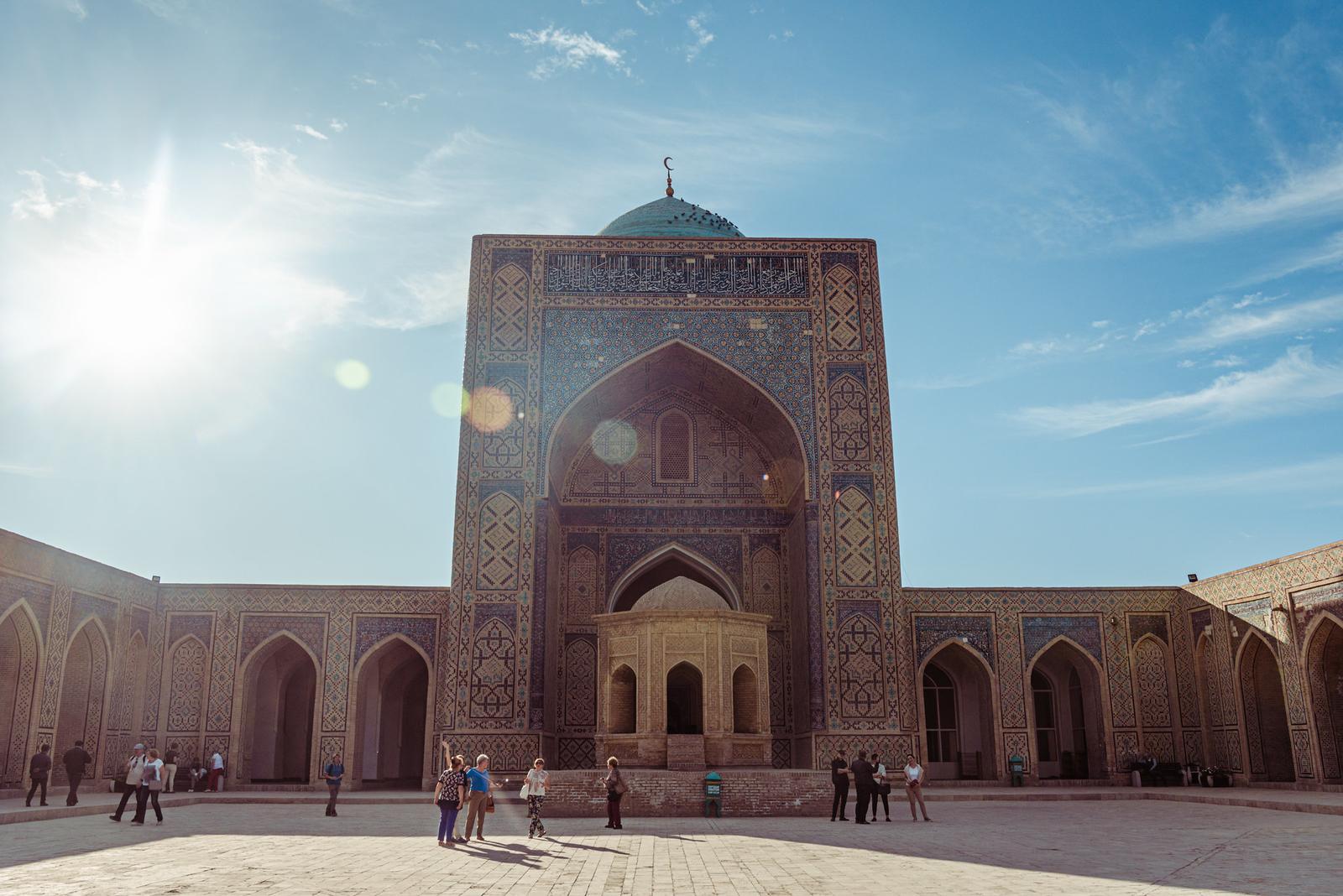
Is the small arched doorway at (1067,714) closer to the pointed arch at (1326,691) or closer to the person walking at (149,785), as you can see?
the pointed arch at (1326,691)

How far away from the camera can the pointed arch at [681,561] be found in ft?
57.4

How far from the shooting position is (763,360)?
16.5 m

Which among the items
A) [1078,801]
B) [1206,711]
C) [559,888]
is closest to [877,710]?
[1078,801]

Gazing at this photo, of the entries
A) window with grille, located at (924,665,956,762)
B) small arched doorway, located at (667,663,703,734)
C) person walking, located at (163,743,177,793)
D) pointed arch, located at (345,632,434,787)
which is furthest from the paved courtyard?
window with grille, located at (924,665,956,762)

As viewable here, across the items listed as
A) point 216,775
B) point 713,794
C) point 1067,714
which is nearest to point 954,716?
point 1067,714

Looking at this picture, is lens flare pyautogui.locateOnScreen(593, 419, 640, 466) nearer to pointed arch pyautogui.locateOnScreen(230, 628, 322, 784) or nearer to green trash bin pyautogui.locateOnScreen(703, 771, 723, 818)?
pointed arch pyautogui.locateOnScreen(230, 628, 322, 784)

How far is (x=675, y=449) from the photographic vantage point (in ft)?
59.7

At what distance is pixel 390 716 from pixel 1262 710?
13700mm

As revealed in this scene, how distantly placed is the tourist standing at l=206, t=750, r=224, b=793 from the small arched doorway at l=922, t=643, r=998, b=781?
10.6 metres

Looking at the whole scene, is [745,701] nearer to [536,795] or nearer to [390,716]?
[536,795]

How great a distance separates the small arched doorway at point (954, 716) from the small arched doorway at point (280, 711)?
32.6ft

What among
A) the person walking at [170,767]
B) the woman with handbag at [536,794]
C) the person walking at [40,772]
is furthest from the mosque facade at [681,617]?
the woman with handbag at [536,794]

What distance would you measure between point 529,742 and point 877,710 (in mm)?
4613

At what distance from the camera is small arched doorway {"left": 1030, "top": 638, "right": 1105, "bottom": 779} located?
56.6ft
